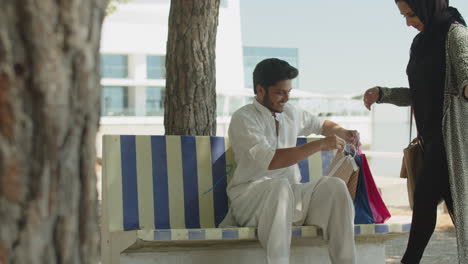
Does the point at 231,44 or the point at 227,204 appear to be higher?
the point at 231,44

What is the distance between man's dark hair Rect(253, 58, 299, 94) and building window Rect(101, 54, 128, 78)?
24.5 meters

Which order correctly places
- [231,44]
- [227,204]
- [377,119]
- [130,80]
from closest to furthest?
[227,204] → [377,119] → [130,80] → [231,44]

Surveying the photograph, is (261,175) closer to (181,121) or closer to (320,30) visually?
(181,121)

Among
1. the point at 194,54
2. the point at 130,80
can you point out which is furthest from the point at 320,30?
the point at 194,54

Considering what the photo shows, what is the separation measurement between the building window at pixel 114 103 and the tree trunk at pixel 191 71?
18.4 meters

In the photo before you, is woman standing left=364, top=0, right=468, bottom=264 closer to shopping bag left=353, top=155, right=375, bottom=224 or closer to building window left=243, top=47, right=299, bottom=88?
shopping bag left=353, top=155, right=375, bottom=224

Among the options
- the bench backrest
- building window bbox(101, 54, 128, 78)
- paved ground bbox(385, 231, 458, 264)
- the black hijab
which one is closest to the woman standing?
the black hijab

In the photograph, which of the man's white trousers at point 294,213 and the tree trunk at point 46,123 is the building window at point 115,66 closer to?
the man's white trousers at point 294,213

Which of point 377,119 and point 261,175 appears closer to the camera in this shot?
point 261,175

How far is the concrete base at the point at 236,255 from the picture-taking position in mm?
4164

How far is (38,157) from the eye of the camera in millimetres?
1643

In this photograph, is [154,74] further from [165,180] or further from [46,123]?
[46,123]

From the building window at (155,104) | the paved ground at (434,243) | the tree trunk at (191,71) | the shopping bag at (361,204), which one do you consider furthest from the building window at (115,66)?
the shopping bag at (361,204)

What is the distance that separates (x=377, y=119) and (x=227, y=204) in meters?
A: 17.6
